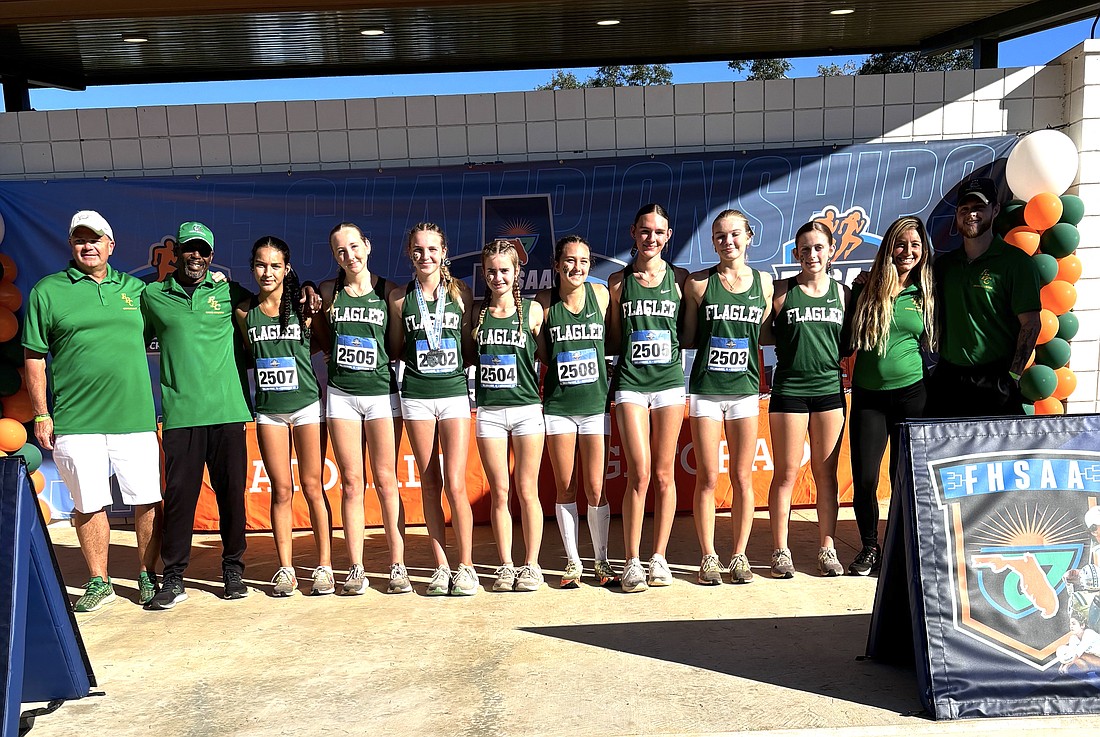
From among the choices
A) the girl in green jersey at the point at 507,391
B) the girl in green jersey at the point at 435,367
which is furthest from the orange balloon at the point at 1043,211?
the girl in green jersey at the point at 435,367

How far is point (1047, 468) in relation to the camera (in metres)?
3.08

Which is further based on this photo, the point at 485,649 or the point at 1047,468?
the point at 485,649

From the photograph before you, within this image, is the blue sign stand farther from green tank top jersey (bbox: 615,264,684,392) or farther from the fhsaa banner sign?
the fhsaa banner sign

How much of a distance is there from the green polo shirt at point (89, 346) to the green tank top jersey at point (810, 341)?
3.22 meters

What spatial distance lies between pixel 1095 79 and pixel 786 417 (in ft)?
11.1

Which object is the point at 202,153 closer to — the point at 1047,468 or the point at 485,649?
the point at 485,649

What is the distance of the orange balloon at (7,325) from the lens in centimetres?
534

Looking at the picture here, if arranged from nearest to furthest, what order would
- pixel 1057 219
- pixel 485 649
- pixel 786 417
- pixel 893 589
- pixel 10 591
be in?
pixel 10 591, pixel 893 589, pixel 485 649, pixel 786 417, pixel 1057 219

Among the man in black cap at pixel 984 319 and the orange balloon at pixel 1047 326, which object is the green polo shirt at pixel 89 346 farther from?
the orange balloon at pixel 1047 326

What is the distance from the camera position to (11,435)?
5227 millimetres

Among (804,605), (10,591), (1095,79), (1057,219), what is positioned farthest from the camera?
(1095,79)

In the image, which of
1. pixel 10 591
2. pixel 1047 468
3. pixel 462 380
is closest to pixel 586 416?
pixel 462 380

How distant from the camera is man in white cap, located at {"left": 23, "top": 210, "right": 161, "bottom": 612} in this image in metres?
4.34

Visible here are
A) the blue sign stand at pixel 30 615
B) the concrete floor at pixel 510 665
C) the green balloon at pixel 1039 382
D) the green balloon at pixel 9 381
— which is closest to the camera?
the blue sign stand at pixel 30 615
